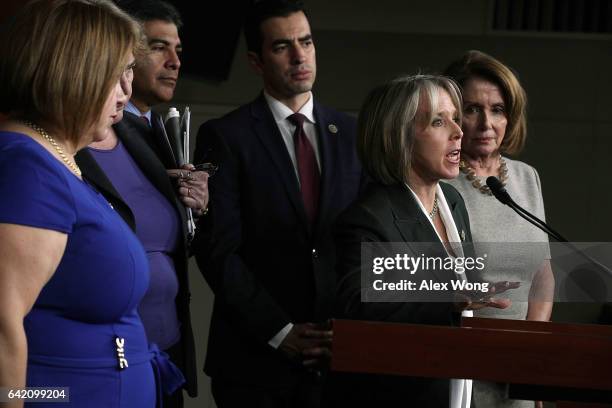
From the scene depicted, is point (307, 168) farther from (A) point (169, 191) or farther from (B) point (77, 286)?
(B) point (77, 286)

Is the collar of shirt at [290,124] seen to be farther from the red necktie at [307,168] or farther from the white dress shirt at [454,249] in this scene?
the white dress shirt at [454,249]

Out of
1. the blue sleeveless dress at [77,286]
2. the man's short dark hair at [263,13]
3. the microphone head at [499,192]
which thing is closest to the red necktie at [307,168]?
the man's short dark hair at [263,13]

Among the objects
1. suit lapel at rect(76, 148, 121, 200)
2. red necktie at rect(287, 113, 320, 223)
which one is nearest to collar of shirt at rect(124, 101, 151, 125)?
red necktie at rect(287, 113, 320, 223)

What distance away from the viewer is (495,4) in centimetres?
505

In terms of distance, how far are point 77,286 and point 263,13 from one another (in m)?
1.71

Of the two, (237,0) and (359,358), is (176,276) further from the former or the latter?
(237,0)

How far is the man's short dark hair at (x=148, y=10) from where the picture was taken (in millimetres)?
3090

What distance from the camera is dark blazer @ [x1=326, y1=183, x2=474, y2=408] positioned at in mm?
2326

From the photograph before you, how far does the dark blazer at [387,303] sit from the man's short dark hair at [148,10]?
919 millimetres

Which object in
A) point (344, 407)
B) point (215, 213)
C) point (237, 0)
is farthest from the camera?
point (237, 0)

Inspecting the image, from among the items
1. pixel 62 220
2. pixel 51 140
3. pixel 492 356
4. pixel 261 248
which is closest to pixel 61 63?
pixel 51 140

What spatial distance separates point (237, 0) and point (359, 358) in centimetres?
321

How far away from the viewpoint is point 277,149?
3039 millimetres

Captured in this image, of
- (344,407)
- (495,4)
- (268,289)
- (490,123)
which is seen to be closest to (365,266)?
(344,407)
